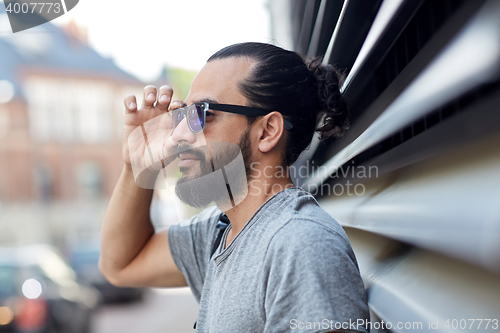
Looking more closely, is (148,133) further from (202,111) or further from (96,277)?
(96,277)

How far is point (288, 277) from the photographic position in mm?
954

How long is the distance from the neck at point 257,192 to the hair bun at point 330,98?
0.26m

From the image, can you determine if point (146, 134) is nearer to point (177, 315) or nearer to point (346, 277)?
point (346, 277)

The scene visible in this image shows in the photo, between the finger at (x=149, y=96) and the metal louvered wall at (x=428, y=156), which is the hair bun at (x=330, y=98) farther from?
the finger at (x=149, y=96)

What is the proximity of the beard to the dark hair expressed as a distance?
0.17 metres

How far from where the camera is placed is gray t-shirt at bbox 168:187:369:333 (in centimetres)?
91

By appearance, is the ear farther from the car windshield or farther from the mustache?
the car windshield

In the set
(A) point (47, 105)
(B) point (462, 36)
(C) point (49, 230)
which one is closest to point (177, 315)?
(B) point (462, 36)

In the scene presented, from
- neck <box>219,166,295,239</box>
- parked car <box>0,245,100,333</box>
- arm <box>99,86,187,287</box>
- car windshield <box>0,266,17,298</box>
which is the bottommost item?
parked car <box>0,245,100,333</box>

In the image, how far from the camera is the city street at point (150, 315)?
28.8ft

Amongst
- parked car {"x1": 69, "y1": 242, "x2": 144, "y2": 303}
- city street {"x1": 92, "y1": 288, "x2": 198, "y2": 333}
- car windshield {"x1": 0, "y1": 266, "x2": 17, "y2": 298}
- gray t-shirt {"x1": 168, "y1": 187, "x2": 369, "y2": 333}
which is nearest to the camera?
gray t-shirt {"x1": 168, "y1": 187, "x2": 369, "y2": 333}

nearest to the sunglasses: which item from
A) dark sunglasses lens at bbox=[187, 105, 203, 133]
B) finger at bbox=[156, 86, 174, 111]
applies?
dark sunglasses lens at bbox=[187, 105, 203, 133]

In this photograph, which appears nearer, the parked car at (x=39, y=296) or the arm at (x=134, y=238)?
the arm at (x=134, y=238)

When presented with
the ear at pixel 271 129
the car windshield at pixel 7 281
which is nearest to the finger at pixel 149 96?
the ear at pixel 271 129
